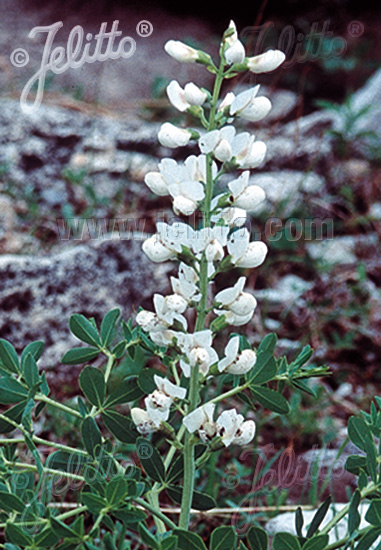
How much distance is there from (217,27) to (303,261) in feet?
8.04

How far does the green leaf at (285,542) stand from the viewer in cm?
92

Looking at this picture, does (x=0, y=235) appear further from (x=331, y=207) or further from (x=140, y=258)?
(x=331, y=207)

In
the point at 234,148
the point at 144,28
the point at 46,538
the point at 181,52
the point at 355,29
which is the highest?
the point at 355,29

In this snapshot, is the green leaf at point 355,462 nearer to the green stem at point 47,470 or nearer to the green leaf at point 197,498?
the green leaf at point 197,498

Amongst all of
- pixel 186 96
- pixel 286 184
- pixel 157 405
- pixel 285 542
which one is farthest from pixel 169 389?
pixel 286 184

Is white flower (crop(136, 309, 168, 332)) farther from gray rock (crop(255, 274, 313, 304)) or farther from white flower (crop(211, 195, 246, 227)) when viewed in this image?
gray rock (crop(255, 274, 313, 304))

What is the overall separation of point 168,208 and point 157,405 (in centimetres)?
179

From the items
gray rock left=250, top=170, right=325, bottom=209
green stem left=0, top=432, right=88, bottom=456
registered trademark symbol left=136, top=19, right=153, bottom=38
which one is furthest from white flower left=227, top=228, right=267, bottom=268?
registered trademark symbol left=136, top=19, right=153, bottom=38

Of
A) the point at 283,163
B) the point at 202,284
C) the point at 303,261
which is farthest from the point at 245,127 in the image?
the point at 202,284

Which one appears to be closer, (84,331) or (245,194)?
(245,194)

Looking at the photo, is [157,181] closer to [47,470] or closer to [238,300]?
[238,300]

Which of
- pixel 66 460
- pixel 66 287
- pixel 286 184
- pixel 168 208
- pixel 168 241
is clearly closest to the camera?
pixel 168 241

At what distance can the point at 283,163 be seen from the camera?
9.80 feet

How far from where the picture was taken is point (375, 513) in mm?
960
